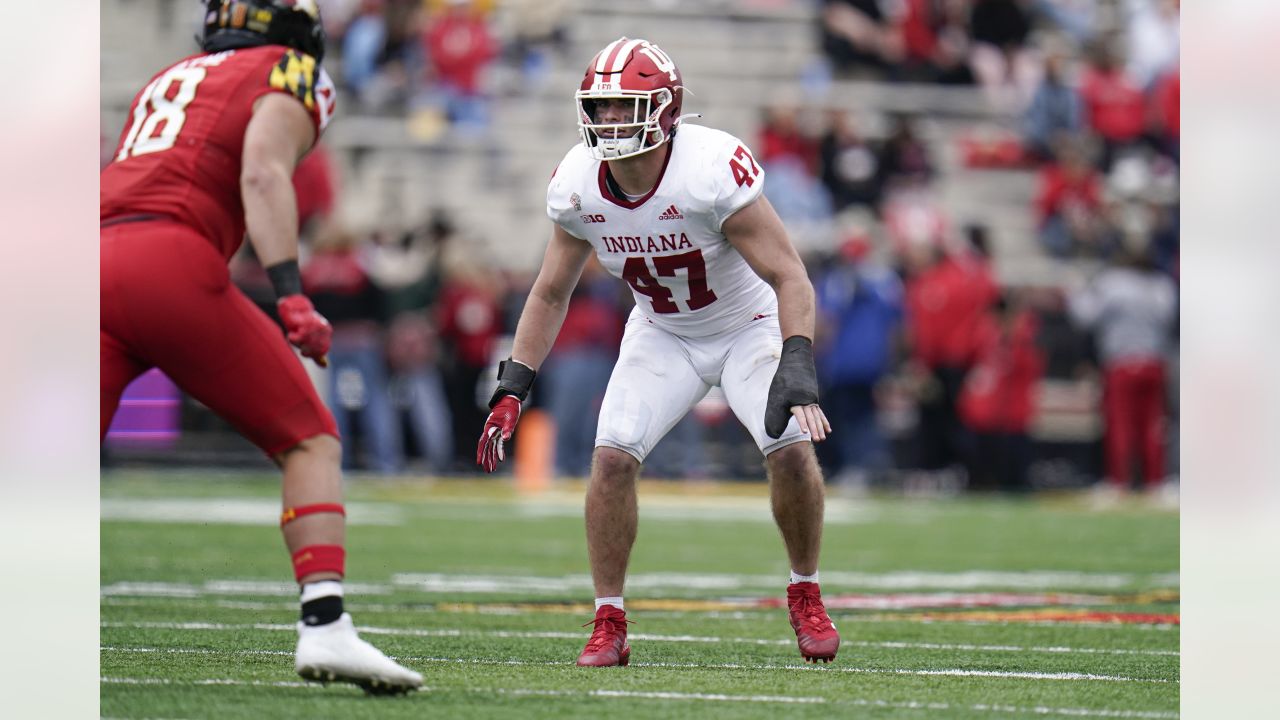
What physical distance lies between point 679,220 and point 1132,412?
10.8m

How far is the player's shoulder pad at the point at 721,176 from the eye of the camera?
18.0ft

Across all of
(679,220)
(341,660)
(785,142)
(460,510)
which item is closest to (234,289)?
(341,660)

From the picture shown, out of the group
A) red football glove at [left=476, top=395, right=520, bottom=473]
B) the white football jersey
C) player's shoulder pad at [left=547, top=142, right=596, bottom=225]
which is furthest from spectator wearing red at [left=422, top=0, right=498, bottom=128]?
red football glove at [left=476, top=395, right=520, bottom=473]

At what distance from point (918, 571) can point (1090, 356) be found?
8.57m

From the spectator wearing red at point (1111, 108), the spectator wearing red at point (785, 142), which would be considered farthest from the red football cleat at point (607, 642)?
the spectator wearing red at point (1111, 108)

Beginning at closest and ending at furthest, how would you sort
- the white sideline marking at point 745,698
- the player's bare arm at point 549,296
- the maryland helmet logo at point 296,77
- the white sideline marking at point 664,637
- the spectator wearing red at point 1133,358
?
1. the white sideline marking at point 745,698
2. the maryland helmet logo at point 296,77
3. the player's bare arm at point 549,296
4. the white sideline marking at point 664,637
5. the spectator wearing red at point 1133,358

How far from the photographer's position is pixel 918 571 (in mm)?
9258

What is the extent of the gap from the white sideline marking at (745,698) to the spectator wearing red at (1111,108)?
14.8m

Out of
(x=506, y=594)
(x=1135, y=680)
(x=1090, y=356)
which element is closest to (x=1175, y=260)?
(x=1090, y=356)

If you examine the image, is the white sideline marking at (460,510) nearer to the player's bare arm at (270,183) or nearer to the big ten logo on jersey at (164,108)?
the big ten logo on jersey at (164,108)

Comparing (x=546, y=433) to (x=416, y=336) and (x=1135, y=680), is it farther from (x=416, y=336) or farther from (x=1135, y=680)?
(x=1135, y=680)

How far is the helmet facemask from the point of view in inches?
214

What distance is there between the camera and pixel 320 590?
4.48 m

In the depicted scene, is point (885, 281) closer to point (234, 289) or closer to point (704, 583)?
point (704, 583)
